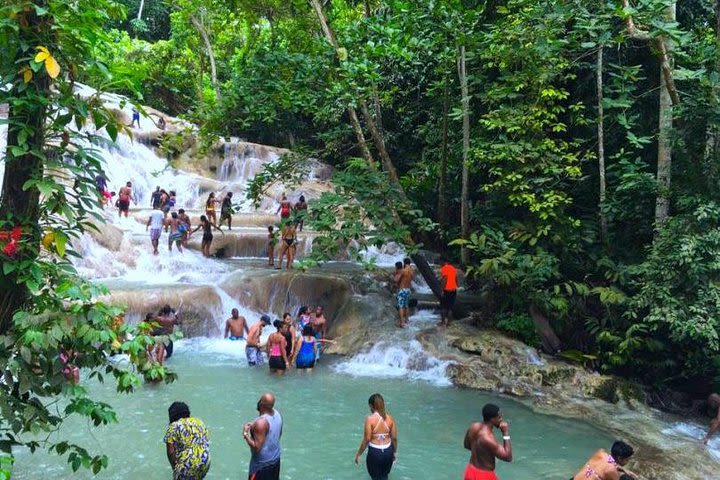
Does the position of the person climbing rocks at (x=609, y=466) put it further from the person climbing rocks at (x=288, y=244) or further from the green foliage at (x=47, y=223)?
the person climbing rocks at (x=288, y=244)

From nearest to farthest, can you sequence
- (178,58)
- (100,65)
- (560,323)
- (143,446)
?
1. (100,65)
2. (143,446)
3. (560,323)
4. (178,58)

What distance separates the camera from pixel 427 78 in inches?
714

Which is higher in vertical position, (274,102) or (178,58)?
(178,58)

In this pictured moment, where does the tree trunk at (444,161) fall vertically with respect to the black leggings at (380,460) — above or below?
above

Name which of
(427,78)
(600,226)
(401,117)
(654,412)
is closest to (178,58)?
(401,117)

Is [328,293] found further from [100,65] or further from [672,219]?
[100,65]

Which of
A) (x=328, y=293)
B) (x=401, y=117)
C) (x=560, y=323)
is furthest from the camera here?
(x=401, y=117)

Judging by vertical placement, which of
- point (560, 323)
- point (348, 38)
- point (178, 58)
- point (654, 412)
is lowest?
point (654, 412)

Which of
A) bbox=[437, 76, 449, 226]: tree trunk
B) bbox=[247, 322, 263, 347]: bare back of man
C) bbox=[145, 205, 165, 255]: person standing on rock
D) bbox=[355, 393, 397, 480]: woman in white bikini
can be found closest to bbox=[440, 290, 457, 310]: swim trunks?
bbox=[437, 76, 449, 226]: tree trunk

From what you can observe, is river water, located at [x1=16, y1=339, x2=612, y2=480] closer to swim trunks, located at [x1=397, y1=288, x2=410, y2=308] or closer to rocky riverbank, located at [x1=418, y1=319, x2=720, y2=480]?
rocky riverbank, located at [x1=418, y1=319, x2=720, y2=480]

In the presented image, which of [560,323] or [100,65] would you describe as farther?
[560,323]

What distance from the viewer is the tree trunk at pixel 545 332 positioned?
468 inches

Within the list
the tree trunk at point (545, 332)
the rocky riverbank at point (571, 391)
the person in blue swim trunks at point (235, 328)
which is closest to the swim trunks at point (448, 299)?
the rocky riverbank at point (571, 391)

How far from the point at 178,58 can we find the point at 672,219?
1163 inches
